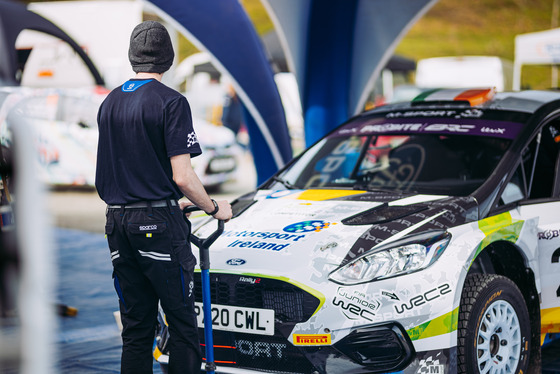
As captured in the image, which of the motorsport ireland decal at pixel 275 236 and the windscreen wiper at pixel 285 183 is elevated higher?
the windscreen wiper at pixel 285 183

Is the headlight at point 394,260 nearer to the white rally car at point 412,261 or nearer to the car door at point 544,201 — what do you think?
the white rally car at point 412,261

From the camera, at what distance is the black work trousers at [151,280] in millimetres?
3371

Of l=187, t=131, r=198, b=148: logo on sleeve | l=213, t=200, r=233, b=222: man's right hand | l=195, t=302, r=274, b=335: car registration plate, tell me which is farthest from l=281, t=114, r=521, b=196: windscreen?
l=187, t=131, r=198, b=148: logo on sleeve

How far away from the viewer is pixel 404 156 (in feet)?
17.7

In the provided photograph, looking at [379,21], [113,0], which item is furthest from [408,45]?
[379,21]

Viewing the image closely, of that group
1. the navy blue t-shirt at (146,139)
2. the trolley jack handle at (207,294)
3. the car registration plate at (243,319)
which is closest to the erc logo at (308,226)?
the car registration plate at (243,319)

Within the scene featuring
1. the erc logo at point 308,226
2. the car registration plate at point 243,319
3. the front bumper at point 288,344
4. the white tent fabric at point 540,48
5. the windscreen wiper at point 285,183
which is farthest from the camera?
A: the white tent fabric at point 540,48

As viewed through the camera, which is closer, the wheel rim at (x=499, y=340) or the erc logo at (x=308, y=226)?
the wheel rim at (x=499, y=340)

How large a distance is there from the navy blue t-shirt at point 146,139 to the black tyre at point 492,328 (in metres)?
1.48

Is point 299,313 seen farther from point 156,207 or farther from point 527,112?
point 527,112

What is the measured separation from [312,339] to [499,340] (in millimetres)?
992

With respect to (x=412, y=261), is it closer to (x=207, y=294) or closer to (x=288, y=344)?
(x=288, y=344)

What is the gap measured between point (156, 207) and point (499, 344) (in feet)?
6.06

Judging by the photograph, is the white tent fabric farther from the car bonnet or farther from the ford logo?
the ford logo
